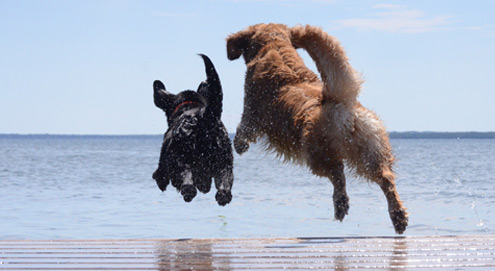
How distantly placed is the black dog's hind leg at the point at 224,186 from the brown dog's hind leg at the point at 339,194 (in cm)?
108

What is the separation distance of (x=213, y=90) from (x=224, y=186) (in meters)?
0.93

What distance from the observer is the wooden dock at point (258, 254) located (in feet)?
14.2

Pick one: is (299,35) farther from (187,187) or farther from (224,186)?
(187,187)

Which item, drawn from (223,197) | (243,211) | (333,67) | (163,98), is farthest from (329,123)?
(243,211)

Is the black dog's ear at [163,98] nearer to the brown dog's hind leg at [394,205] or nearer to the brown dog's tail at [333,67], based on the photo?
the brown dog's tail at [333,67]

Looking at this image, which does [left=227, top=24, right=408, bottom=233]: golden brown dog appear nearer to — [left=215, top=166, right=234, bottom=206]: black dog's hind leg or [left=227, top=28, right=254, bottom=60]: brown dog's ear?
[left=215, top=166, right=234, bottom=206]: black dog's hind leg

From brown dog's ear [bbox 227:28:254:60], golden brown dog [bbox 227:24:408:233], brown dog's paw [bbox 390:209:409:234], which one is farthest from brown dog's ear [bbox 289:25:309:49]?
brown dog's paw [bbox 390:209:409:234]

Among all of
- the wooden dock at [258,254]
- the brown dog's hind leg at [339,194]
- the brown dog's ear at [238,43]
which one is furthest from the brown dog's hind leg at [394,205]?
the brown dog's ear at [238,43]

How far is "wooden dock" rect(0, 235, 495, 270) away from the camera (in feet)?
14.2

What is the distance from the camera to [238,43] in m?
7.51

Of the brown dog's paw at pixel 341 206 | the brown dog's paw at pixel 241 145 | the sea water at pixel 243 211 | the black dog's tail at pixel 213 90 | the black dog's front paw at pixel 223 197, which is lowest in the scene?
the sea water at pixel 243 211

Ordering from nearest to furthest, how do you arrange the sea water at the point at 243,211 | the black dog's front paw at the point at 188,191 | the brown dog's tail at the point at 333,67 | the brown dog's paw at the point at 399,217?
the brown dog's paw at the point at 399,217 < the brown dog's tail at the point at 333,67 < the black dog's front paw at the point at 188,191 < the sea water at the point at 243,211

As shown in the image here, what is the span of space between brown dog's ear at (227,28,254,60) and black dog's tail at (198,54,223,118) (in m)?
0.96

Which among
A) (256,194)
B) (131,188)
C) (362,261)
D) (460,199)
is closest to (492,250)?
(362,261)
